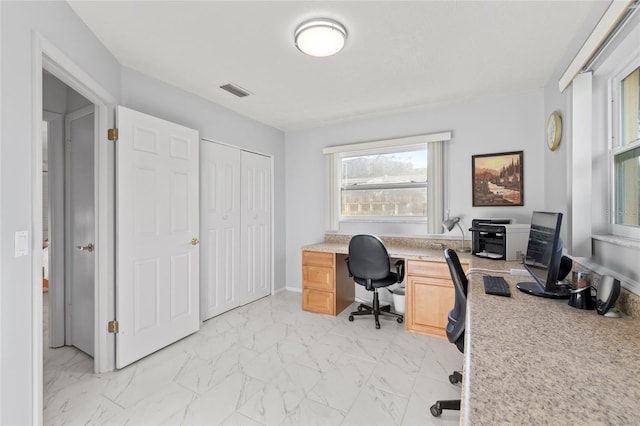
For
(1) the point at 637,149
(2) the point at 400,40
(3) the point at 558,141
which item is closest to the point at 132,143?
(2) the point at 400,40

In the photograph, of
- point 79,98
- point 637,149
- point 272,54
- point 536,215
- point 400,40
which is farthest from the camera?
point 79,98

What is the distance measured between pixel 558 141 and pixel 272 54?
7.63 feet

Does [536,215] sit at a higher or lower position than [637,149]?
lower

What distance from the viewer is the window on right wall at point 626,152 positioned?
1.50m

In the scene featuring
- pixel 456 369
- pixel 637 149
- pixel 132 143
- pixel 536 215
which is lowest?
pixel 456 369

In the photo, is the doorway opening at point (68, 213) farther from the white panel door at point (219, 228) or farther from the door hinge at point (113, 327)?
the white panel door at point (219, 228)

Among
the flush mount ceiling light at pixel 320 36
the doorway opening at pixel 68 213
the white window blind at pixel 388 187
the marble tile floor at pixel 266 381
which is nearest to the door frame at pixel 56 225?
the doorway opening at pixel 68 213

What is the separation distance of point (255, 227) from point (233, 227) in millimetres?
396


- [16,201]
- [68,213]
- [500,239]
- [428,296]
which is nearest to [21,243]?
[16,201]

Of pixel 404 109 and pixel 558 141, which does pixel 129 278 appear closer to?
pixel 404 109

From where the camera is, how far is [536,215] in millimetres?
1855

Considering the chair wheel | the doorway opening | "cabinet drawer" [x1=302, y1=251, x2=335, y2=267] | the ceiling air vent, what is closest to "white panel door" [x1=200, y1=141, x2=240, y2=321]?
the ceiling air vent

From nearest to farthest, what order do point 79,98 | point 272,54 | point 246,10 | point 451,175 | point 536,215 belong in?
point 246,10
point 536,215
point 272,54
point 79,98
point 451,175

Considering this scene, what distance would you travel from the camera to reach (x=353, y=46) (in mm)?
2068
